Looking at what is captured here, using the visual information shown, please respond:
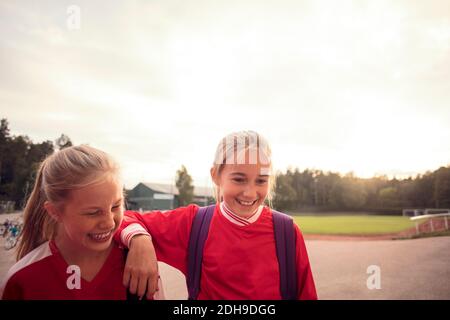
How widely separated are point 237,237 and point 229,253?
121mm

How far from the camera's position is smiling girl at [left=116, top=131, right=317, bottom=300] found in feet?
5.35

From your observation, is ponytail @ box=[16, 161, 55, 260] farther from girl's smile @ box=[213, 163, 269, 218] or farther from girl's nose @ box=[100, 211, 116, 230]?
girl's smile @ box=[213, 163, 269, 218]

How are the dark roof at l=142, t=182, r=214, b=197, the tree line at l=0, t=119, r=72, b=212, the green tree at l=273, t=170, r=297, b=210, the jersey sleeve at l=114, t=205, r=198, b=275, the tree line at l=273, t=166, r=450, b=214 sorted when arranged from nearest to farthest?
the jersey sleeve at l=114, t=205, r=198, b=275 → the tree line at l=0, t=119, r=72, b=212 → the tree line at l=273, t=166, r=450, b=214 → the dark roof at l=142, t=182, r=214, b=197 → the green tree at l=273, t=170, r=297, b=210

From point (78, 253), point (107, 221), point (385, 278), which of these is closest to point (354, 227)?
point (385, 278)

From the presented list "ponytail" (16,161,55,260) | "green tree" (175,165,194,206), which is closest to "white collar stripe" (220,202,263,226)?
"ponytail" (16,161,55,260)

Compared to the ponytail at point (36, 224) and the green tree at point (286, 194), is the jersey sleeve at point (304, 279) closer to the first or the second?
the ponytail at point (36, 224)

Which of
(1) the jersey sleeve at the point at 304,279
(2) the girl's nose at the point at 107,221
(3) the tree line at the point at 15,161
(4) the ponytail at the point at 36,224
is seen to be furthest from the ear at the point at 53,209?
(3) the tree line at the point at 15,161

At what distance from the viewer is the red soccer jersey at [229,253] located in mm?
1629

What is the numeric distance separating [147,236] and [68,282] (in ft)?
1.69

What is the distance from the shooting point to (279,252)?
1.67 metres

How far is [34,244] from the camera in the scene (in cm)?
174

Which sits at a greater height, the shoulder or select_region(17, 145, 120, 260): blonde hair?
select_region(17, 145, 120, 260): blonde hair

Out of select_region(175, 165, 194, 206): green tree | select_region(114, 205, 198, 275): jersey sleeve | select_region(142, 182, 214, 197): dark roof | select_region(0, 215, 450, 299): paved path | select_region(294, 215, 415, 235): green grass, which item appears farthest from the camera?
select_region(142, 182, 214, 197): dark roof

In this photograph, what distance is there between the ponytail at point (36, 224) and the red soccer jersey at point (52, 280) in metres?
0.10
